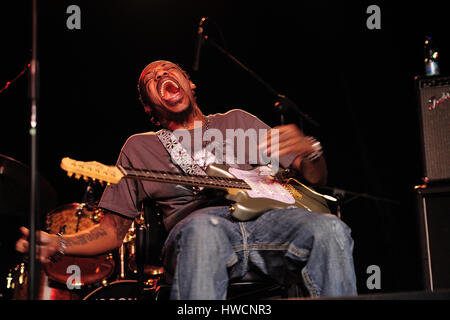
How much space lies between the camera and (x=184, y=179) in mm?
2111

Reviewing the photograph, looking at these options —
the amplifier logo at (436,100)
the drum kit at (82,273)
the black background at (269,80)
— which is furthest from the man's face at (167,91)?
the black background at (269,80)

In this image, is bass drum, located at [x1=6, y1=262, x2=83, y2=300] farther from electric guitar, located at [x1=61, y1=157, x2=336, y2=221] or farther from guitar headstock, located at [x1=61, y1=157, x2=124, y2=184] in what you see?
guitar headstock, located at [x1=61, y1=157, x2=124, y2=184]

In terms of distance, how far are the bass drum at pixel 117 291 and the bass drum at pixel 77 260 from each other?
0.12 meters

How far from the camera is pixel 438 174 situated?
2930 mm

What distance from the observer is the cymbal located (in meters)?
2.56

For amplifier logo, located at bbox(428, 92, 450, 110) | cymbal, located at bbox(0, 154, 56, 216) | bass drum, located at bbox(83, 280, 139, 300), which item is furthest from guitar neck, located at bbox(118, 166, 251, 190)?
bass drum, located at bbox(83, 280, 139, 300)

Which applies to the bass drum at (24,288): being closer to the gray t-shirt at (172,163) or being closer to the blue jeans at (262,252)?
the gray t-shirt at (172,163)

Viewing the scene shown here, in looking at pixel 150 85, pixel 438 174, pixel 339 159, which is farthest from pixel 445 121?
pixel 339 159

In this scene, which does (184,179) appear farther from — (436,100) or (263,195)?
(436,100)

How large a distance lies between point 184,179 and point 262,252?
454 mm
